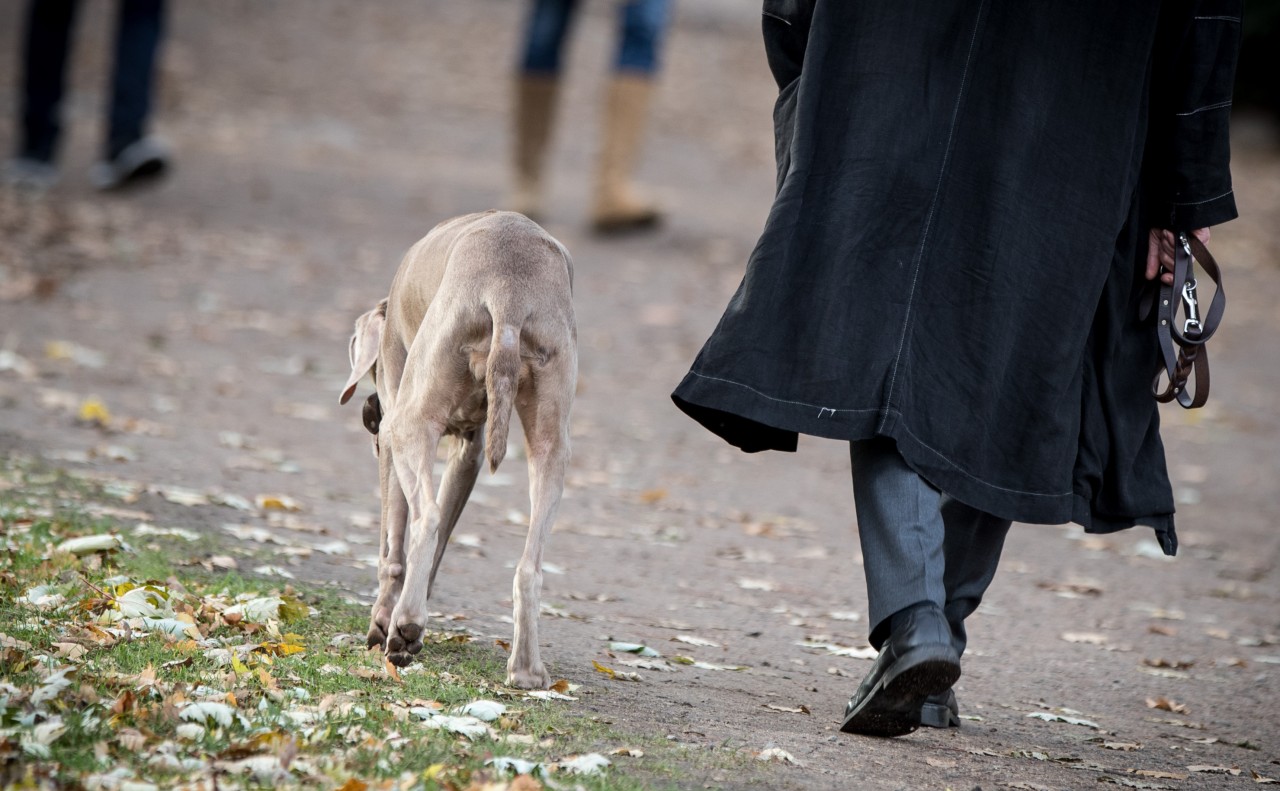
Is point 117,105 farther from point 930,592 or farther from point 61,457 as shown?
point 930,592

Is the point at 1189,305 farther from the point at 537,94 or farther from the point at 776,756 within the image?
the point at 537,94

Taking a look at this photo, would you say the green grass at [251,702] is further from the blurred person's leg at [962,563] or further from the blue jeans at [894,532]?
the blurred person's leg at [962,563]

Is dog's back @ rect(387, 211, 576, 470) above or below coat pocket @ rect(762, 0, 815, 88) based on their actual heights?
below

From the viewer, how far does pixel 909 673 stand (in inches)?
131

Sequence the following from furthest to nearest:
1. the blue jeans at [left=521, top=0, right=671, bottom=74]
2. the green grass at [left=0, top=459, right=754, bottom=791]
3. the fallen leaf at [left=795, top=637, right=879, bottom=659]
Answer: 1. the blue jeans at [left=521, top=0, right=671, bottom=74]
2. the fallen leaf at [left=795, top=637, right=879, bottom=659]
3. the green grass at [left=0, top=459, right=754, bottom=791]

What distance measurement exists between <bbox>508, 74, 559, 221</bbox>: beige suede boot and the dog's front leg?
8.31 m

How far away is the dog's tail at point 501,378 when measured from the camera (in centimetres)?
340

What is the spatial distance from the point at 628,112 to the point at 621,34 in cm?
63

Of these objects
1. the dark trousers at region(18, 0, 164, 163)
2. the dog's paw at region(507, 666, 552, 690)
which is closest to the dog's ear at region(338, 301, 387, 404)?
the dog's paw at region(507, 666, 552, 690)

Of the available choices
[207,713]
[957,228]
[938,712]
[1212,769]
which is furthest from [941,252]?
[207,713]

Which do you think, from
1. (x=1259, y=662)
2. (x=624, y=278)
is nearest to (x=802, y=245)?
(x=1259, y=662)

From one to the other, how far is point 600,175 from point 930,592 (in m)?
9.02

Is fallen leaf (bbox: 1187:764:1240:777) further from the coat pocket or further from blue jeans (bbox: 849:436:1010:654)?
the coat pocket

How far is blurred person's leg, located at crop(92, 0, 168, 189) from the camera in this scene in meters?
11.7
